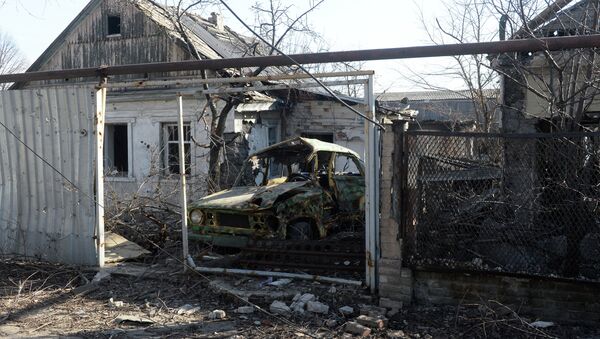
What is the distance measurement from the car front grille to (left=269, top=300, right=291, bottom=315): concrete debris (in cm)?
204

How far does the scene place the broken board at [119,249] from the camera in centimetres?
830

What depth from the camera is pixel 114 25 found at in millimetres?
17438

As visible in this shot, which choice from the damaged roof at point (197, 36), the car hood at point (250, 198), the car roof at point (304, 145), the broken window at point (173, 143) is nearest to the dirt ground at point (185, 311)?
the car hood at point (250, 198)

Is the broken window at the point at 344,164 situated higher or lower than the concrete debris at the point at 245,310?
higher

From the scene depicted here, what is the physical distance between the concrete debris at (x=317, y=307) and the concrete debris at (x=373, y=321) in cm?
46

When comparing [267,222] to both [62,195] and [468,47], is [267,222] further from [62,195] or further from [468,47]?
[468,47]

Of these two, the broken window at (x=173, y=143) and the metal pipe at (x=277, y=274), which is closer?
the metal pipe at (x=277, y=274)

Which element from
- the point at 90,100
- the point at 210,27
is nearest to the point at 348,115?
the point at 210,27

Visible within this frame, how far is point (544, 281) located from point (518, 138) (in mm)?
1330

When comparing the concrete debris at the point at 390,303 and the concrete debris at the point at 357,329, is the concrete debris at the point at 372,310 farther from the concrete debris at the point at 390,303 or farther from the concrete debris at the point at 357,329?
the concrete debris at the point at 357,329

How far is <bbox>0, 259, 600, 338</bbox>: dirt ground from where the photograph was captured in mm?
5527

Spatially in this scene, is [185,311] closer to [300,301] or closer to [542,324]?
[300,301]

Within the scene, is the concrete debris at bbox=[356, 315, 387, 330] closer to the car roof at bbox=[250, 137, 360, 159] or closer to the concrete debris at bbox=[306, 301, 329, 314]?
the concrete debris at bbox=[306, 301, 329, 314]

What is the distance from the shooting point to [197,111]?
49.2 feet
